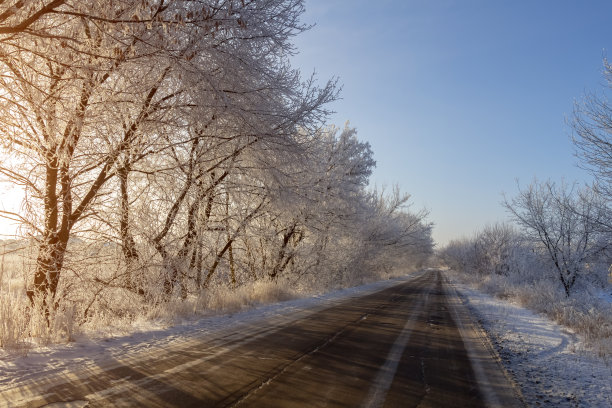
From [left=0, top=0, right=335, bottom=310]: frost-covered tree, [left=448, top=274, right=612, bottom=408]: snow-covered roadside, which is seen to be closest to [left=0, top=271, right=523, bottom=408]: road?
[left=448, top=274, right=612, bottom=408]: snow-covered roadside

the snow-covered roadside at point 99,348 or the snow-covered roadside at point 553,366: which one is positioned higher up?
the snow-covered roadside at point 99,348

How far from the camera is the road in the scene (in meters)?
3.61

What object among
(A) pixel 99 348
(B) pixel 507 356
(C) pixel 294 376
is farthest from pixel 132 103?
(B) pixel 507 356

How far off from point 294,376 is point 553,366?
436cm

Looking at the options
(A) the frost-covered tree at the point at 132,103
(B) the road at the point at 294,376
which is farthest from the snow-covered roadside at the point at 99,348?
(A) the frost-covered tree at the point at 132,103

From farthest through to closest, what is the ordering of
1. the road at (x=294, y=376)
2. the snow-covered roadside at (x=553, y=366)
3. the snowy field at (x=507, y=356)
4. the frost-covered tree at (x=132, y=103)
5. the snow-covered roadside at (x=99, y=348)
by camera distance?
1. the frost-covered tree at (x=132, y=103)
2. the snow-covered roadside at (x=553, y=366)
3. the snowy field at (x=507, y=356)
4. the snow-covered roadside at (x=99, y=348)
5. the road at (x=294, y=376)

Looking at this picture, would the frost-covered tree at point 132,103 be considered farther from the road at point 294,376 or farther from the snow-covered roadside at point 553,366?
the snow-covered roadside at point 553,366

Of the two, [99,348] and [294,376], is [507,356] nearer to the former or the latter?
[294,376]

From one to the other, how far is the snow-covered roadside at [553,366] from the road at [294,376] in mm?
309

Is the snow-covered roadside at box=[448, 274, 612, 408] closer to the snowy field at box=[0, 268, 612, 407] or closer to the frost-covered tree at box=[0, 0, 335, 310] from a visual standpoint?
the snowy field at box=[0, 268, 612, 407]

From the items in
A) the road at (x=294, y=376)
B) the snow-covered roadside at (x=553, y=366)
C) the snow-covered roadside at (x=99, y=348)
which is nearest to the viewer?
the road at (x=294, y=376)

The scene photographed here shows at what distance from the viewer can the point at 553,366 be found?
6102 mm

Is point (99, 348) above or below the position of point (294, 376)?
above

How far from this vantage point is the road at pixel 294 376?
3611 millimetres
